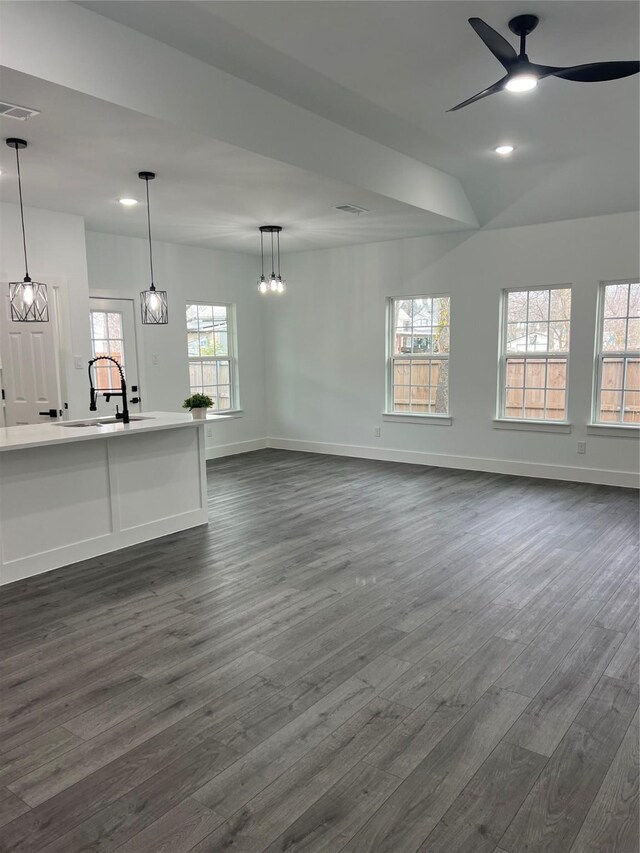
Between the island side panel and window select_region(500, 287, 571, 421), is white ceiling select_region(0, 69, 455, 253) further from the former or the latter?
the island side panel

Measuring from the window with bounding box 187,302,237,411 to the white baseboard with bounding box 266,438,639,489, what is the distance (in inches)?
45.6

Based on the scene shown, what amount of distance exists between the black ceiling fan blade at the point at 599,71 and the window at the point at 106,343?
5.14m

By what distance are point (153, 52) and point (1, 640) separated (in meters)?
3.29

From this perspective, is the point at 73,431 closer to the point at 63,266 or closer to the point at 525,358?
the point at 63,266

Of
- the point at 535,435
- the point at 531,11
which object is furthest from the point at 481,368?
the point at 531,11

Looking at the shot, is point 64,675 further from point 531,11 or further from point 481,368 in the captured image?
point 481,368

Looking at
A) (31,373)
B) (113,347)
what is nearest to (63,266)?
(31,373)

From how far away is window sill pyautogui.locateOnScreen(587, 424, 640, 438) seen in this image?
19.8 ft

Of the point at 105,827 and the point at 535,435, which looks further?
the point at 535,435

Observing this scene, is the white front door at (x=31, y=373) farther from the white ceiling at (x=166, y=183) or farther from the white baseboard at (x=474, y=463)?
the white baseboard at (x=474, y=463)

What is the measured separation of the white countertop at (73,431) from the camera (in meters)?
3.72

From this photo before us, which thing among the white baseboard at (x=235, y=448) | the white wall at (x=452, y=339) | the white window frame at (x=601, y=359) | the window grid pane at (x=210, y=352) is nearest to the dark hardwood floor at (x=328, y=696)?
the white window frame at (x=601, y=359)

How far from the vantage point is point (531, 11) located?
3133mm

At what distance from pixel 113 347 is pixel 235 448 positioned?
2.34 m
